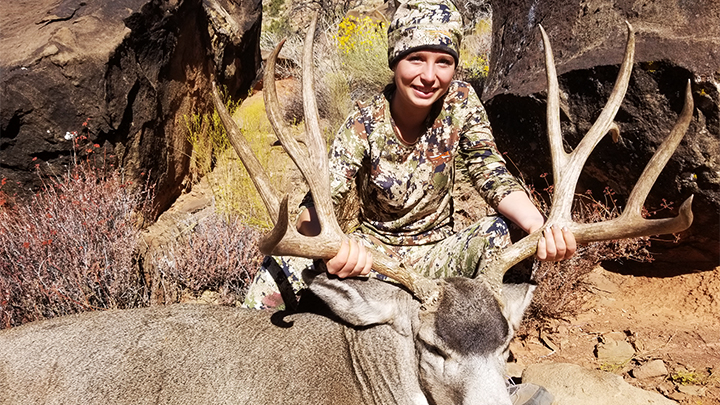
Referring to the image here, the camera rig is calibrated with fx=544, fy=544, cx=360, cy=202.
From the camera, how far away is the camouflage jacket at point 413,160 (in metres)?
3.47

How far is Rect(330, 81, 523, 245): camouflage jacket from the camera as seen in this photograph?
3471 mm

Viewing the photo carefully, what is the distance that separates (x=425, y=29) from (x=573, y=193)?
130cm

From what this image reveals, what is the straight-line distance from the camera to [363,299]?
8.36 feet

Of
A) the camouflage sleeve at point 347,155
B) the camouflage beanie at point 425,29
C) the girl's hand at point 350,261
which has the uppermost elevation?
the camouflage beanie at point 425,29

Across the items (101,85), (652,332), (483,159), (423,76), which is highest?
(423,76)

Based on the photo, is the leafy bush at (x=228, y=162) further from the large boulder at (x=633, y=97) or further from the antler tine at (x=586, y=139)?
the antler tine at (x=586, y=139)

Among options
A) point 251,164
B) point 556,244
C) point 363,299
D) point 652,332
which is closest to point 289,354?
point 363,299

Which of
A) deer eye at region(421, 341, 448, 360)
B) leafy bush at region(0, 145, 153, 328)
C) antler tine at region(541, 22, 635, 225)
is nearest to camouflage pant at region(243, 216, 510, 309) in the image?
antler tine at region(541, 22, 635, 225)

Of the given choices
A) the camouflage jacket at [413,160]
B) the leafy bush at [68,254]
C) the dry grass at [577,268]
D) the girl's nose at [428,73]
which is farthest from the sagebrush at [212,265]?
the dry grass at [577,268]

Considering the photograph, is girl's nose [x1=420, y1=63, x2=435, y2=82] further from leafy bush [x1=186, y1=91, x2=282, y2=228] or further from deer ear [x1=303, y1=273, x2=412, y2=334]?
leafy bush [x1=186, y1=91, x2=282, y2=228]

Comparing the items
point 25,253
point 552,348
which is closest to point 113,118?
point 25,253

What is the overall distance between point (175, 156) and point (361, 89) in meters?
3.32

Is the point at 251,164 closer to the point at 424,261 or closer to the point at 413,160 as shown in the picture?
→ the point at 413,160

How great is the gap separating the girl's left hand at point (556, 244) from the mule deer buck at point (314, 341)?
50 mm
